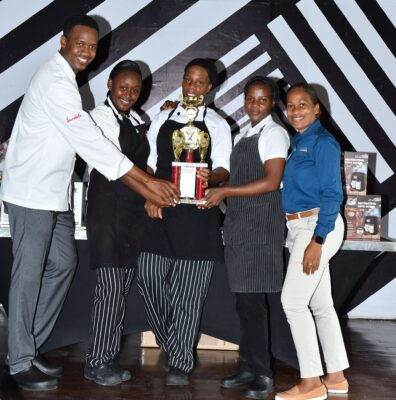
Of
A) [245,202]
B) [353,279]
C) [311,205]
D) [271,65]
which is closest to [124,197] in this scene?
[245,202]

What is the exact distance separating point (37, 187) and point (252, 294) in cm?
107

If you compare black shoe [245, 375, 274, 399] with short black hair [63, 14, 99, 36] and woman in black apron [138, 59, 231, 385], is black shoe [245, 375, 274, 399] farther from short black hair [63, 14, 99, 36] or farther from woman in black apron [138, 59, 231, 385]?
short black hair [63, 14, 99, 36]

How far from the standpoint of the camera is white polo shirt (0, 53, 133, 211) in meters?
3.05

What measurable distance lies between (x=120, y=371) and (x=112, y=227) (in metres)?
0.70

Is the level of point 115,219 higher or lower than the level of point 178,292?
higher

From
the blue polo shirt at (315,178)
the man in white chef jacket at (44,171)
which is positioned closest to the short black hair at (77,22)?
the man in white chef jacket at (44,171)

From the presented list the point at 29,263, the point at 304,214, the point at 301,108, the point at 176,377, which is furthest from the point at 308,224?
the point at 29,263

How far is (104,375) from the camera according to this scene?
127 inches

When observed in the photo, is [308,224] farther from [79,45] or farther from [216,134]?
[79,45]

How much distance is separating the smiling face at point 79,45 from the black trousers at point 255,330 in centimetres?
128

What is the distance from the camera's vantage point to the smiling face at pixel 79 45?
3121 mm

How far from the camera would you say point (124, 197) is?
3213 mm

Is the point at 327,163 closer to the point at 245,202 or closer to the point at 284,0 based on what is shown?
the point at 245,202

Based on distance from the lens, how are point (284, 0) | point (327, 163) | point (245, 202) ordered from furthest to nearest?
point (284, 0) < point (245, 202) < point (327, 163)
